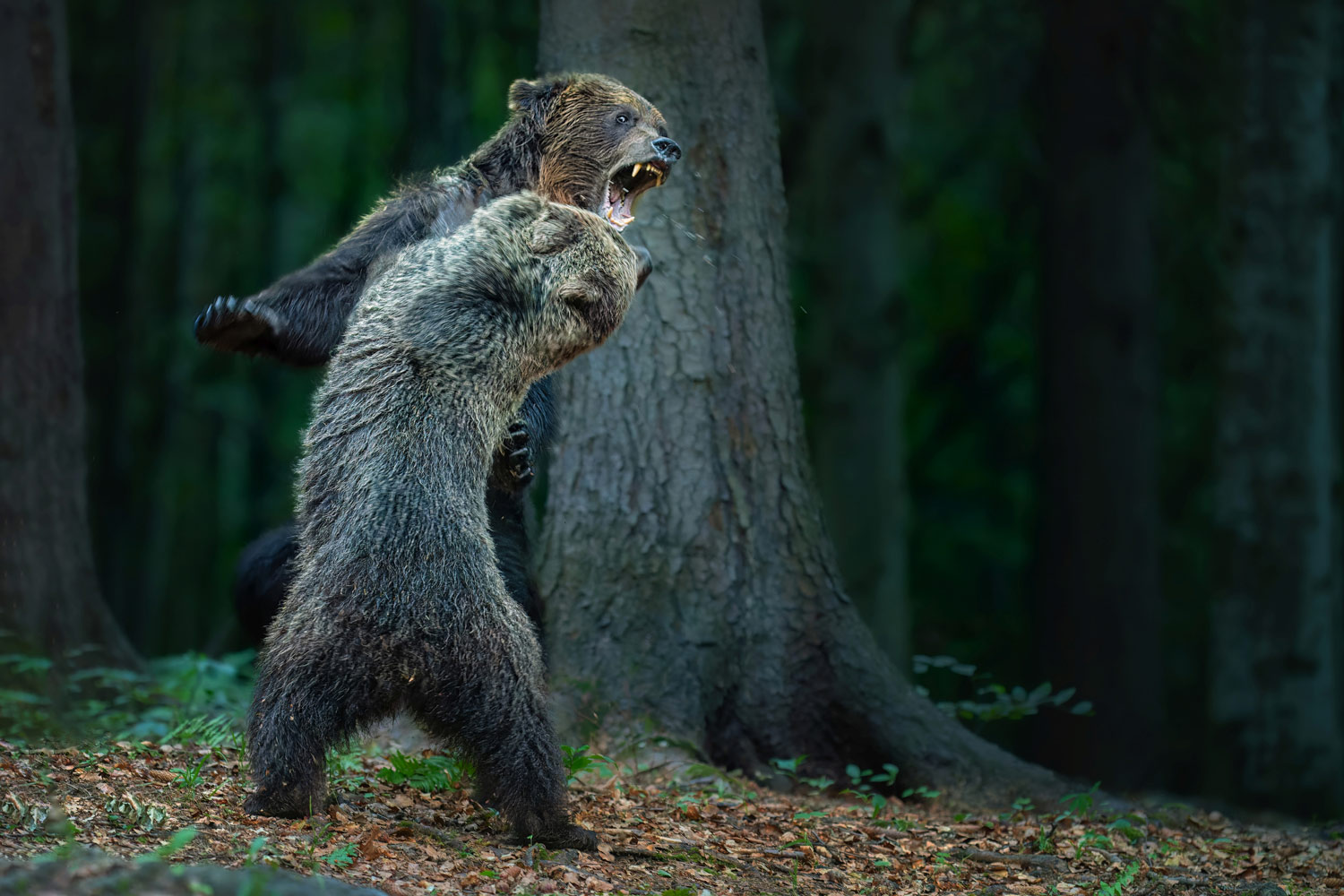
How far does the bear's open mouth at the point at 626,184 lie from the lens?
19.1 feet

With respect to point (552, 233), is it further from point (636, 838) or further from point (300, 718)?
point (636, 838)

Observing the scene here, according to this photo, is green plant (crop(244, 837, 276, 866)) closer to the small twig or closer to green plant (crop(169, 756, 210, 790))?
green plant (crop(169, 756, 210, 790))

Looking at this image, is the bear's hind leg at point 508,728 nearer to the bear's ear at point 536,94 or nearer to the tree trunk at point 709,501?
the tree trunk at point 709,501

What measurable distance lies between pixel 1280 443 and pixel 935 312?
29.9ft

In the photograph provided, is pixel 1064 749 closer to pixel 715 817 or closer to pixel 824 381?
pixel 824 381

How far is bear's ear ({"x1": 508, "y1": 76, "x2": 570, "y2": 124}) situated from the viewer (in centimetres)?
601

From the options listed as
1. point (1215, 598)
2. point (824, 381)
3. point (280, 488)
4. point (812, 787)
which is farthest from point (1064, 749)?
point (280, 488)

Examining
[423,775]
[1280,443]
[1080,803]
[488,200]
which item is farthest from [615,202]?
[1280,443]

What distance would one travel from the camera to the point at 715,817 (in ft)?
18.0

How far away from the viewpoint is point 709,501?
6.87 meters

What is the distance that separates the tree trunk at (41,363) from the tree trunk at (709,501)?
3384mm

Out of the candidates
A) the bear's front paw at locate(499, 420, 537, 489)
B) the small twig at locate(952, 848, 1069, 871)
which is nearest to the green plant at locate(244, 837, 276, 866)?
the bear's front paw at locate(499, 420, 537, 489)

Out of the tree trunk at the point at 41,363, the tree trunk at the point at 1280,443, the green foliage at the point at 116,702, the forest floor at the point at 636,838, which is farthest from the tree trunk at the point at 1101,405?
the tree trunk at the point at 41,363

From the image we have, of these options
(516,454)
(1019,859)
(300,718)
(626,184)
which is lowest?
(1019,859)
